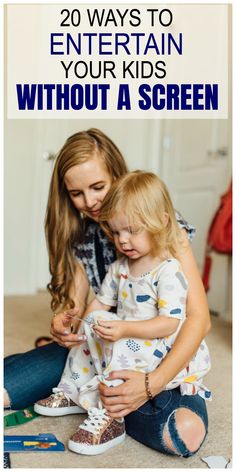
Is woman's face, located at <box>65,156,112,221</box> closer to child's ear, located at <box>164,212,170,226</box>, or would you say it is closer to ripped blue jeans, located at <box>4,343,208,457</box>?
child's ear, located at <box>164,212,170,226</box>

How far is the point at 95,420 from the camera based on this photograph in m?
0.95

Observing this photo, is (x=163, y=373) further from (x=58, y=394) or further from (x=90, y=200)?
(x=90, y=200)

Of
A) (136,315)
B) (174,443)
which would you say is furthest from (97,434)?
(136,315)

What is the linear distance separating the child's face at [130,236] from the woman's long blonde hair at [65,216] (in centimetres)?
20

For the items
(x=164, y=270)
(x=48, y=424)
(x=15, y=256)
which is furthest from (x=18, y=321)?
(x=164, y=270)

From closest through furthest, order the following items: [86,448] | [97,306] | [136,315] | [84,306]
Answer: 1. [86,448]
2. [136,315]
3. [97,306]
4. [84,306]

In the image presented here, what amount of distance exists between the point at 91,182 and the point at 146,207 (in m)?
0.18

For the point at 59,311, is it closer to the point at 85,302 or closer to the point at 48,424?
the point at 85,302

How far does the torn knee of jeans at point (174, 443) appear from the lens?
0.91 metres

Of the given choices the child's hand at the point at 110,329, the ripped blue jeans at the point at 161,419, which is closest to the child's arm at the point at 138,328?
the child's hand at the point at 110,329

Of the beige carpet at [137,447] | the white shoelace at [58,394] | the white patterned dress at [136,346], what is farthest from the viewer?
the white shoelace at [58,394]

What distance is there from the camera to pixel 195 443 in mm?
922

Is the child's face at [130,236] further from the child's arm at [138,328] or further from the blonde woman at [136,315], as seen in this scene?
the child's arm at [138,328]

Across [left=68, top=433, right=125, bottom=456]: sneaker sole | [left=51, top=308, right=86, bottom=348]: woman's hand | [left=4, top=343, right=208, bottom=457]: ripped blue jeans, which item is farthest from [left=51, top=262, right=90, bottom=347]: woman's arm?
[left=68, top=433, right=125, bottom=456]: sneaker sole
